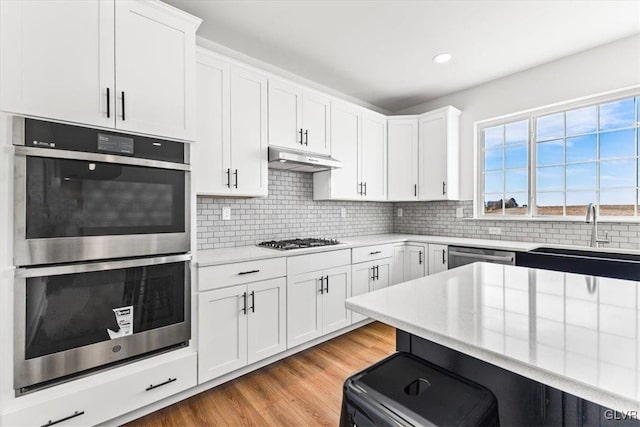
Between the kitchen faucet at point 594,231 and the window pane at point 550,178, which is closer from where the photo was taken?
the kitchen faucet at point 594,231

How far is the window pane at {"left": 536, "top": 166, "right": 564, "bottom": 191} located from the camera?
313cm

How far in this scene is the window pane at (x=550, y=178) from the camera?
10.3ft

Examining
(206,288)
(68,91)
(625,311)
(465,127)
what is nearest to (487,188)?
(465,127)

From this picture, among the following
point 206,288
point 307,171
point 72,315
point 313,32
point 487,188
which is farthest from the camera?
point 487,188

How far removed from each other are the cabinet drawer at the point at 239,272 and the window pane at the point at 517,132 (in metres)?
3.00

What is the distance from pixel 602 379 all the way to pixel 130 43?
2.48 meters

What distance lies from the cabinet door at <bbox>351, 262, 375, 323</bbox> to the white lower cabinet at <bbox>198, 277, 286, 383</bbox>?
2.84 feet

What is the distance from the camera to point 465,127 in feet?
12.2

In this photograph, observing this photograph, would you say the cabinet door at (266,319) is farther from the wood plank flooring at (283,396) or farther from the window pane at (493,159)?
the window pane at (493,159)

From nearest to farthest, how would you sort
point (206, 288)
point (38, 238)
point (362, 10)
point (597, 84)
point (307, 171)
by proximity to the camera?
point (38, 238)
point (206, 288)
point (362, 10)
point (597, 84)
point (307, 171)

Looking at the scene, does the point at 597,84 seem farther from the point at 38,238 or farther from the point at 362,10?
the point at 38,238

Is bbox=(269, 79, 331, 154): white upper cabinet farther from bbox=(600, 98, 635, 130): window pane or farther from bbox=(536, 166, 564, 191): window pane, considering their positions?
bbox=(600, 98, 635, 130): window pane

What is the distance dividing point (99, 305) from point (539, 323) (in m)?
2.08

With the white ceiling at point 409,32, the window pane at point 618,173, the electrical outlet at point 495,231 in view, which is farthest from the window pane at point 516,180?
the white ceiling at point 409,32
